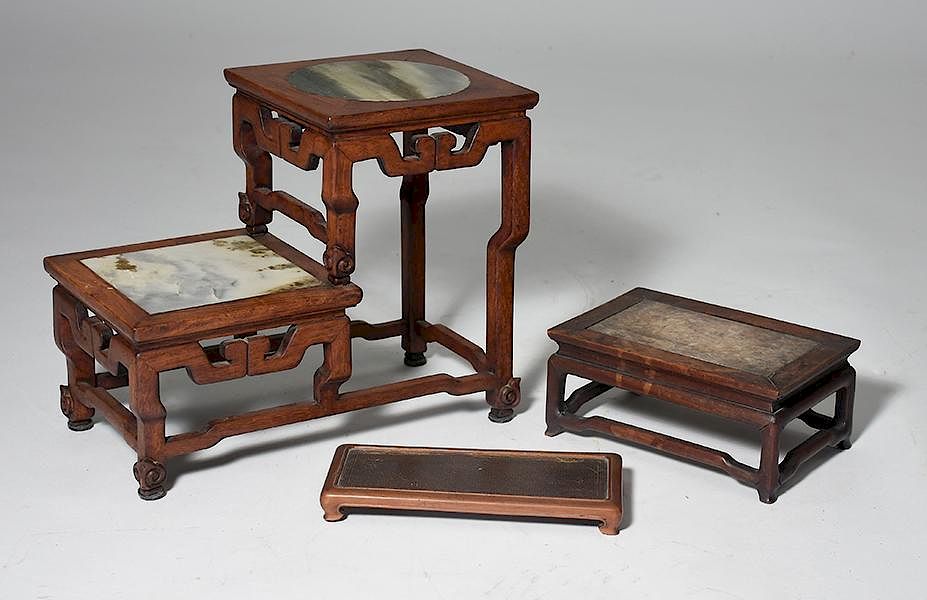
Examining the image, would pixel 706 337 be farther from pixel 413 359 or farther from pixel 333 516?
pixel 333 516

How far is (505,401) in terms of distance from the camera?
10.9ft

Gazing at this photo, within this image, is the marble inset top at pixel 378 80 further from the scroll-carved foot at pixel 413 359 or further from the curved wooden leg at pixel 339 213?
the scroll-carved foot at pixel 413 359

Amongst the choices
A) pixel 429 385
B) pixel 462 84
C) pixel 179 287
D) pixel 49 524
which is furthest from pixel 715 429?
pixel 49 524

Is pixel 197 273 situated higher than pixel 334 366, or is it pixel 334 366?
pixel 197 273

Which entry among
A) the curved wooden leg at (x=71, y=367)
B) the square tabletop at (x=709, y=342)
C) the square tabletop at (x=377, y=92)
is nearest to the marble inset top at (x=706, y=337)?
the square tabletop at (x=709, y=342)

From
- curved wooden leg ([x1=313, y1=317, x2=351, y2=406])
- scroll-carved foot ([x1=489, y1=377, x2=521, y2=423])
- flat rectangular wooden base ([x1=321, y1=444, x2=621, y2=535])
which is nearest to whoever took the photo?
flat rectangular wooden base ([x1=321, y1=444, x2=621, y2=535])

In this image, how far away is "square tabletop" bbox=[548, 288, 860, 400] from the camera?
298 centimetres

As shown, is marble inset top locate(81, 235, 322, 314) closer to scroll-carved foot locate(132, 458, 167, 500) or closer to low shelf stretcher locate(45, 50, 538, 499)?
low shelf stretcher locate(45, 50, 538, 499)

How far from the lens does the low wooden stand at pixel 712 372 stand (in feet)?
9.68

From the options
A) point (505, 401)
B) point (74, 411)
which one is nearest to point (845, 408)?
point (505, 401)

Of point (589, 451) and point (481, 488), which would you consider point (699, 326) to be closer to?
point (589, 451)

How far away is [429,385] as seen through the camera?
323 centimetres

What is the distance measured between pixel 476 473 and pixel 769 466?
1.82ft

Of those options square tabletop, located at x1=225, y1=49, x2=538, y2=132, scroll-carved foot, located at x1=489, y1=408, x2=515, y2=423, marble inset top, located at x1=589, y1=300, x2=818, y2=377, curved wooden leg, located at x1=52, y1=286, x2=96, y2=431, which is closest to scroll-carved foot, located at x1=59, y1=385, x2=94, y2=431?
curved wooden leg, located at x1=52, y1=286, x2=96, y2=431
